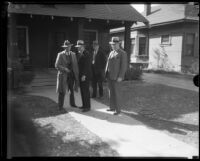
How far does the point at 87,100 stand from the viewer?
6.86m

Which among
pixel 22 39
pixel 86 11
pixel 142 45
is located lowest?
pixel 22 39

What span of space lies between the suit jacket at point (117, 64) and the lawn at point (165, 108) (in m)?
1.17

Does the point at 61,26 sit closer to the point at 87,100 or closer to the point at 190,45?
the point at 87,100

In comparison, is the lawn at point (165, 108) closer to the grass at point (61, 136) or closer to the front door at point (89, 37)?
the grass at point (61, 136)

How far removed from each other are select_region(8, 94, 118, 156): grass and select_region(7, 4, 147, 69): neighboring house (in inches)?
235

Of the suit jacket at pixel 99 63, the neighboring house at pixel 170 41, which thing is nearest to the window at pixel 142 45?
the neighboring house at pixel 170 41

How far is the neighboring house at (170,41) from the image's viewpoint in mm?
18188

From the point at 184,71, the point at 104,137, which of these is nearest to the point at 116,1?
the point at 104,137

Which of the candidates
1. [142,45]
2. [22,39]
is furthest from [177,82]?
[142,45]

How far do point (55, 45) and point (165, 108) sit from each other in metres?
8.94

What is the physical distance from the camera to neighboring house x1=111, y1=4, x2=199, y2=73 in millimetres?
18188

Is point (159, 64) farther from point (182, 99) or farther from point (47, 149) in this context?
point (47, 149)

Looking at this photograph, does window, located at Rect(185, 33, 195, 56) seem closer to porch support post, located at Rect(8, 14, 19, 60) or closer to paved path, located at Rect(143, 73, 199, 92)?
paved path, located at Rect(143, 73, 199, 92)

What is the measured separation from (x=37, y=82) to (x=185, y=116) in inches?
265
